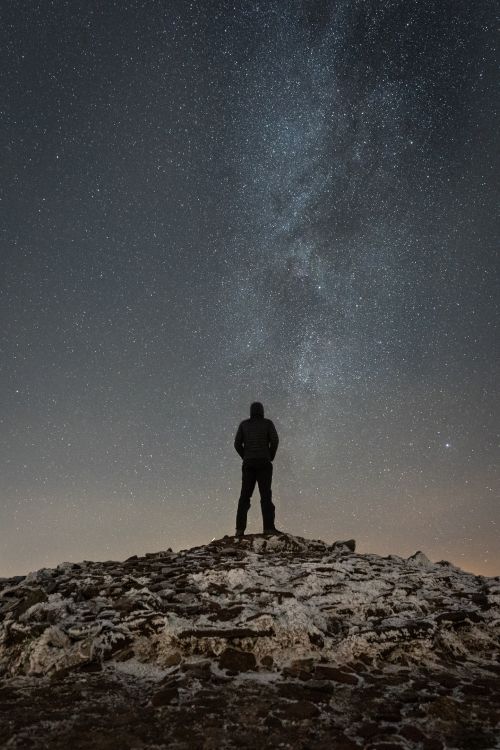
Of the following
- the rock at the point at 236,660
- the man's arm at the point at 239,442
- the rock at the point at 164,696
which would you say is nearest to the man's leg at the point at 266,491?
the man's arm at the point at 239,442

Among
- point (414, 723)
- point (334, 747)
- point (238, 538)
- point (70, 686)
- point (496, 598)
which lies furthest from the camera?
point (238, 538)

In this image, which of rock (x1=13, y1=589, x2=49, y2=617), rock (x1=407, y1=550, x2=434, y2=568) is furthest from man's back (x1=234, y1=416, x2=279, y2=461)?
rock (x1=13, y1=589, x2=49, y2=617)

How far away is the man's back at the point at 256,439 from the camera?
10.8 metres

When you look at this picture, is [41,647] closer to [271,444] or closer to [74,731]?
[74,731]

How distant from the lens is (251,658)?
4.78 m

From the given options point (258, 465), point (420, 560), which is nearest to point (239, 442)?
point (258, 465)

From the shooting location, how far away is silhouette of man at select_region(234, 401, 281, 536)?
10.8 metres

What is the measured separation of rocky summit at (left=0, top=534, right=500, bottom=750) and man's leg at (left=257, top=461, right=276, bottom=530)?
2.66 metres

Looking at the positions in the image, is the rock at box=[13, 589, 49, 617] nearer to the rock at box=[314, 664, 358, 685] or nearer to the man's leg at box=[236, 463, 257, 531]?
the rock at box=[314, 664, 358, 685]

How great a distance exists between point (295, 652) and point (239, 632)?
64cm

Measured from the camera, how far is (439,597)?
21.5ft

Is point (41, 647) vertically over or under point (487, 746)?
over

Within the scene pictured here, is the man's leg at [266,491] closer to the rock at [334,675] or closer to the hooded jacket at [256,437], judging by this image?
the hooded jacket at [256,437]

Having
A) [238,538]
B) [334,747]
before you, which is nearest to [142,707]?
[334,747]
